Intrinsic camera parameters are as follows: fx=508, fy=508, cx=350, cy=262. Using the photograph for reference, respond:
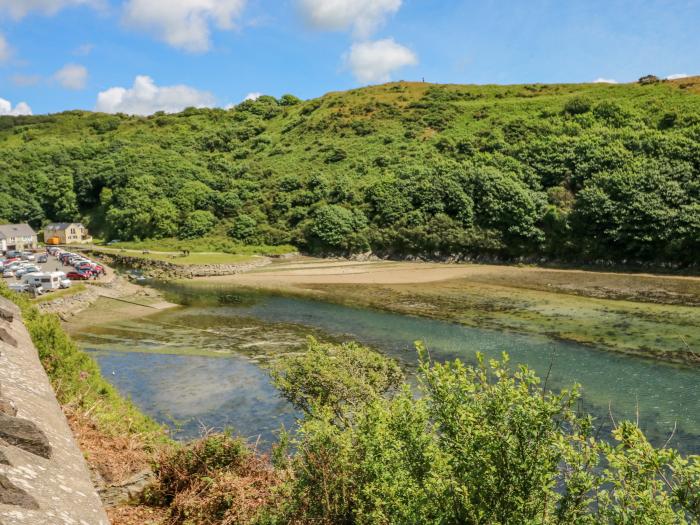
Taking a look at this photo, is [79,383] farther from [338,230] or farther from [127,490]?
[338,230]

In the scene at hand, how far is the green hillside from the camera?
83188 millimetres

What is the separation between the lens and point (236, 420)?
86.8 feet

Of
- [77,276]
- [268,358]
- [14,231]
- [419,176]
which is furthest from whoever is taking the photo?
[14,231]

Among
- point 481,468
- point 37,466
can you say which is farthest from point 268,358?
point 37,466

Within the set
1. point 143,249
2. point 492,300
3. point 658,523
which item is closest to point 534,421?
point 658,523

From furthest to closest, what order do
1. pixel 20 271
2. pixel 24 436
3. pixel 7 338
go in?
pixel 20 271
pixel 7 338
pixel 24 436

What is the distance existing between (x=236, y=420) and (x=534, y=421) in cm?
2124

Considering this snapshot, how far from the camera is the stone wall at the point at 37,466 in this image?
4.97m

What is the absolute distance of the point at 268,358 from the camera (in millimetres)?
36781

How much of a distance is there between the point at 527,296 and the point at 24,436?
2241 inches

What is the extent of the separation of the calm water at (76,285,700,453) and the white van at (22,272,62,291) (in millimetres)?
13215

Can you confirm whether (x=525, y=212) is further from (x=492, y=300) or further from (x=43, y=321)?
(x=43, y=321)

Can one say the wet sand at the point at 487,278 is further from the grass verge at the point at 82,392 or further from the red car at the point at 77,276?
the grass verge at the point at 82,392

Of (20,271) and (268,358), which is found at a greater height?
(20,271)
